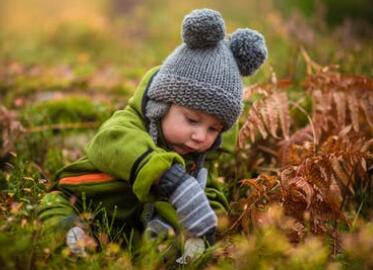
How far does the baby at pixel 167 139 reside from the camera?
2.45 meters

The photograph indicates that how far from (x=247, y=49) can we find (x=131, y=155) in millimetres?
857

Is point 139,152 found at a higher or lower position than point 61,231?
higher

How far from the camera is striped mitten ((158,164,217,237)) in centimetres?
236

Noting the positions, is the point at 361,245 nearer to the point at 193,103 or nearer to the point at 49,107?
the point at 193,103

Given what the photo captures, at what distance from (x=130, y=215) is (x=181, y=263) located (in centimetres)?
47

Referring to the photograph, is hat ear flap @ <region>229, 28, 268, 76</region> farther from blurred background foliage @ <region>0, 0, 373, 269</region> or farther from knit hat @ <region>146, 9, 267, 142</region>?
blurred background foliage @ <region>0, 0, 373, 269</region>

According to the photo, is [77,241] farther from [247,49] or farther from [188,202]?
[247,49]

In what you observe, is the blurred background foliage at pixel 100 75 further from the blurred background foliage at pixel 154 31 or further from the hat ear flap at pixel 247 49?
the hat ear flap at pixel 247 49

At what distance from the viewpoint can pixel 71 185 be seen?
2766 mm

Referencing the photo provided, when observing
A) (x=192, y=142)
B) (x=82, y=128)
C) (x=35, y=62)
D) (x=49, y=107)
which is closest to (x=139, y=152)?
(x=192, y=142)

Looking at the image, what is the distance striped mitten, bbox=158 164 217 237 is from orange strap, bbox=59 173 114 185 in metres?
0.38

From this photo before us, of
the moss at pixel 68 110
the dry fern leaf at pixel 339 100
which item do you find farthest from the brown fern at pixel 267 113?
the moss at pixel 68 110

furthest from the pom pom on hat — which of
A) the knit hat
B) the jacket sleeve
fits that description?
the jacket sleeve

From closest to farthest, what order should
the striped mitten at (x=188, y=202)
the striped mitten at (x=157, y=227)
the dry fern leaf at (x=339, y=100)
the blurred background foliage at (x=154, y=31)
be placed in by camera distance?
the striped mitten at (x=188, y=202) → the striped mitten at (x=157, y=227) → the dry fern leaf at (x=339, y=100) → the blurred background foliage at (x=154, y=31)
